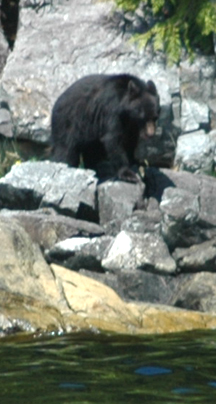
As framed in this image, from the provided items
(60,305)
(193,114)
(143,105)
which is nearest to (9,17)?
(193,114)

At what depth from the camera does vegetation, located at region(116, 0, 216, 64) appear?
14805mm

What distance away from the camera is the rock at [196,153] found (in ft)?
47.0

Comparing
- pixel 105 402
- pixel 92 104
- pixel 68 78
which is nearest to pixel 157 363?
pixel 105 402

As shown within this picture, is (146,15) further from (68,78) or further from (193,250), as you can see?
(193,250)

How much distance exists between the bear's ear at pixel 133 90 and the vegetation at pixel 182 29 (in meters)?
0.97

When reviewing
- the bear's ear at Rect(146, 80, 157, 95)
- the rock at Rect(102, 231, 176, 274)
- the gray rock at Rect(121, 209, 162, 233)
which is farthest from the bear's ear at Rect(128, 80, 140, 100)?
the rock at Rect(102, 231, 176, 274)

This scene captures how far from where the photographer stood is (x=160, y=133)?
14.7m

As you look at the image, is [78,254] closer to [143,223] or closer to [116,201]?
[143,223]

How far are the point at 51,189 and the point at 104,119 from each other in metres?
1.46

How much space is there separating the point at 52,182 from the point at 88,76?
185 centimetres

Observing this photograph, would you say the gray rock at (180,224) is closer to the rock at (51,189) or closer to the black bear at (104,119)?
the rock at (51,189)

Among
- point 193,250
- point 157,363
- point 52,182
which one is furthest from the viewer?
point 52,182

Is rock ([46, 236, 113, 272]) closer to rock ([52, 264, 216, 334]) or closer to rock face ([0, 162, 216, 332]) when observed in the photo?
rock face ([0, 162, 216, 332])

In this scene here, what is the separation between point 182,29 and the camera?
1513 cm
